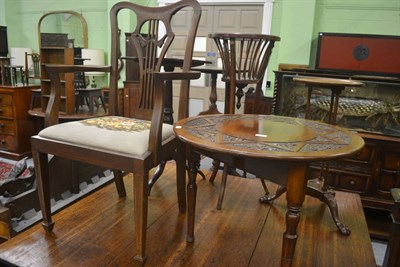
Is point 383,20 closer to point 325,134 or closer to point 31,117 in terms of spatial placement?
point 325,134

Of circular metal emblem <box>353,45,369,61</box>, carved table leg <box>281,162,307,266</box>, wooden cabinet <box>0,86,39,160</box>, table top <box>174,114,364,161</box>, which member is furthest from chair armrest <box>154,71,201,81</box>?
wooden cabinet <box>0,86,39,160</box>

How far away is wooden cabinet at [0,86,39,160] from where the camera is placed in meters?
3.90

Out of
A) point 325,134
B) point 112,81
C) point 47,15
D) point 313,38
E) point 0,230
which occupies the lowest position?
point 0,230

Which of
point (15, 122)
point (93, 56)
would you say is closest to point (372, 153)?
point (15, 122)

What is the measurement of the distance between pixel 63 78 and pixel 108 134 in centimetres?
287

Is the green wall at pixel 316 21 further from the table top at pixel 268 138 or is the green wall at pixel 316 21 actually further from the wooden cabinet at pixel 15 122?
the wooden cabinet at pixel 15 122

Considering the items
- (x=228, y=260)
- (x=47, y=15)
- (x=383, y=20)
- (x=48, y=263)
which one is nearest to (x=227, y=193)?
(x=228, y=260)

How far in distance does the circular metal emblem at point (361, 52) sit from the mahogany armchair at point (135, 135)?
8.81 feet

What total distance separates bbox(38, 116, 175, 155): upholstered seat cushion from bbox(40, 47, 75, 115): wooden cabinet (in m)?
2.43

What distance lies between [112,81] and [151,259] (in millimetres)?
1023

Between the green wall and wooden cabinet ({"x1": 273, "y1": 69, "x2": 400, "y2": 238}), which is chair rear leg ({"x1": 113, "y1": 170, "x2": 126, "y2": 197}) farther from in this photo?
the green wall

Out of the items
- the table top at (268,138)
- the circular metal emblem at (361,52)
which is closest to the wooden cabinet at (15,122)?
the table top at (268,138)

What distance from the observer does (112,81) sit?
1.85 metres

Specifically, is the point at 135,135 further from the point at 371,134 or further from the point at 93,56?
the point at 93,56
